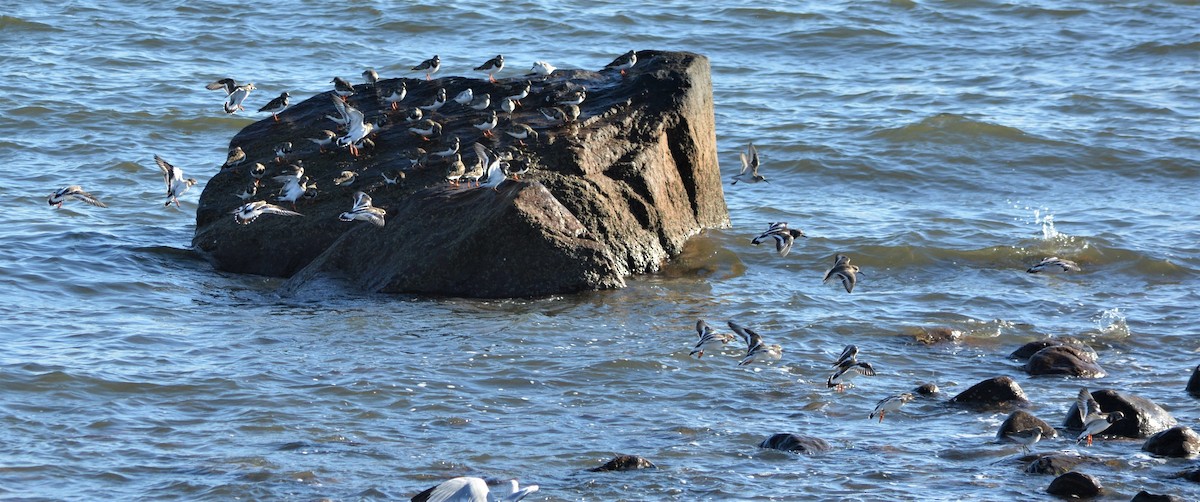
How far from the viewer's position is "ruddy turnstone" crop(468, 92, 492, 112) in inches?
500

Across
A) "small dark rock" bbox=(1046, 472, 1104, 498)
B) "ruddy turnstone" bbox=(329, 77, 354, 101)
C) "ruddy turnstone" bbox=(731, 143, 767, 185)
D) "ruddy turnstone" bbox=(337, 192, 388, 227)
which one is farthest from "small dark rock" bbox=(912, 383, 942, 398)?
"ruddy turnstone" bbox=(329, 77, 354, 101)

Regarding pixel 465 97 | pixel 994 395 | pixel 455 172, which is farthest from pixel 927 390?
pixel 465 97

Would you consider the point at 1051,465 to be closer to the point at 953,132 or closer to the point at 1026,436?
the point at 1026,436

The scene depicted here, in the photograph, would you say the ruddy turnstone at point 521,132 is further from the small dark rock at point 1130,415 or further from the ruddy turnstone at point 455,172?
the small dark rock at point 1130,415

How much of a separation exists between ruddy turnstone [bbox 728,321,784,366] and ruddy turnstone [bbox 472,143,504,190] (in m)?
2.41

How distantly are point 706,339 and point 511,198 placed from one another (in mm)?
2228

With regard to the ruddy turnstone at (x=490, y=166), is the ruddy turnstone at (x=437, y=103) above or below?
above

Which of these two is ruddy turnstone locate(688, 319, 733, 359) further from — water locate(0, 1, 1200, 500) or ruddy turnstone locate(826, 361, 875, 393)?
ruddy turnstone locate(826, 361, 875, 393)

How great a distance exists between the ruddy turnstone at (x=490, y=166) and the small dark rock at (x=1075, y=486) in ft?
17.5

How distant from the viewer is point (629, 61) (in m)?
13.3

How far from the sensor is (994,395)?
350 inches

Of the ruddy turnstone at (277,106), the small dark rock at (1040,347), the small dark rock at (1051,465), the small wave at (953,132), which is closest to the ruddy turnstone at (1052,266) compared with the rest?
the small dark rock at (1040,347)

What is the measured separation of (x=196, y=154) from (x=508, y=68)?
6227 mm

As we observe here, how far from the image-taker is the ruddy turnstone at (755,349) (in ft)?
31.1
